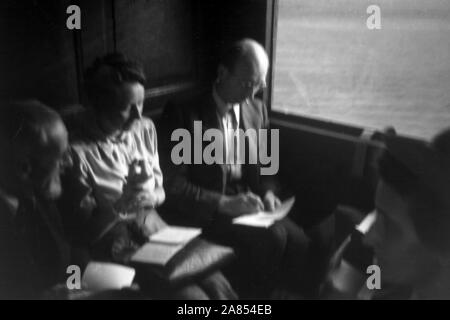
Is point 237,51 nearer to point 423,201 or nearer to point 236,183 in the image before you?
point 236,183

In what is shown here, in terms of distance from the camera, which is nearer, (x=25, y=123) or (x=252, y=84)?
(x=25, y=123)

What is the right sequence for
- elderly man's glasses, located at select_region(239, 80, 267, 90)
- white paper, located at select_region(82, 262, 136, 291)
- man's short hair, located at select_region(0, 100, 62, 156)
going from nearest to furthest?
man's short hair, located at select_region(0, 100, 62, 156), white paper, located at select_region(82, 262, 136, 291), elderly man's glasses, located at select_region(239, 80, 267, 90)

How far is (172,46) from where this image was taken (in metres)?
1.40

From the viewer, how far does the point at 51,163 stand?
1.23 metres

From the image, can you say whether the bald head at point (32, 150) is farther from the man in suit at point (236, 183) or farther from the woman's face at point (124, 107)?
the man in suit at point (236, 183)

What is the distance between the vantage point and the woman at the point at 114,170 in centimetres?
129

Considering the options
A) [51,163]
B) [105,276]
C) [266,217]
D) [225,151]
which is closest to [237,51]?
[225,151]

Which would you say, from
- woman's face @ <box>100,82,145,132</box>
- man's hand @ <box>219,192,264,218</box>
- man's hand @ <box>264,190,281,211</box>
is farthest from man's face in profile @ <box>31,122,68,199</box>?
man's hand @ <box>264,190,281,211</box>

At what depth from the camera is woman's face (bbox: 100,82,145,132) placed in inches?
51.4

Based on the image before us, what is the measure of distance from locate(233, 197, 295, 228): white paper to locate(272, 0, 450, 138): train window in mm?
291

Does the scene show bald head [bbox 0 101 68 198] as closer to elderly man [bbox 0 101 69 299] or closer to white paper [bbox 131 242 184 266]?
elderly man [bbox 0 101 69 299]

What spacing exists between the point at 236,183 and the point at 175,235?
0.26 metres
